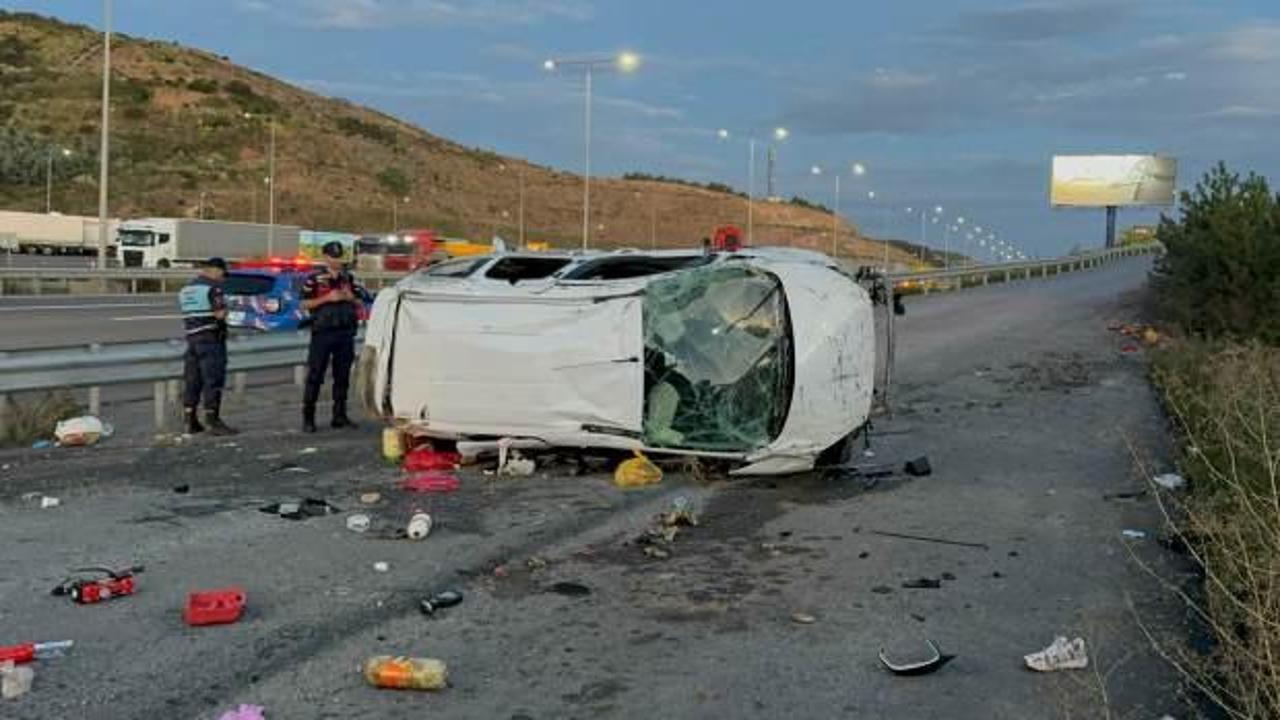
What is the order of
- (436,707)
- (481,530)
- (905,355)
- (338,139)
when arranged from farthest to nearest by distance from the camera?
(338,139), (905,355), (481,530), (436,707)

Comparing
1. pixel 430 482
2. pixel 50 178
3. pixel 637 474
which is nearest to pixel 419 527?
pixel 430 482

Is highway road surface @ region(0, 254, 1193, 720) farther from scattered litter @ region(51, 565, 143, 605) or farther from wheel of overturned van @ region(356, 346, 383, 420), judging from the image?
wheel of overturned van @ region(356, 346, 383, 420)

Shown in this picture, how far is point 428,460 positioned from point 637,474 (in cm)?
162

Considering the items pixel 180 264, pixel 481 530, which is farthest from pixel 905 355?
pixel 180 264

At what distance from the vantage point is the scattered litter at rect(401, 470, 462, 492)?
28.4 ft

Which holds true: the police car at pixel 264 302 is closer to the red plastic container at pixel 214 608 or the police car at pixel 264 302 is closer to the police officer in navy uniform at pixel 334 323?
the police officer in navy uniform at pixel 334 323

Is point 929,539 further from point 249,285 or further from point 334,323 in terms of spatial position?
point 249,285

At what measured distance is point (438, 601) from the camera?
19.5 feet

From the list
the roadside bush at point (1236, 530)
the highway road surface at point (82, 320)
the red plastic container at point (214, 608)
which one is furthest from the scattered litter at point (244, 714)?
the highway road surface at point (82, 320)

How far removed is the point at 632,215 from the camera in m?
103

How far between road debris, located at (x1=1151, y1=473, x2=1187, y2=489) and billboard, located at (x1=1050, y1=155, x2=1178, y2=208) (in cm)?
8651

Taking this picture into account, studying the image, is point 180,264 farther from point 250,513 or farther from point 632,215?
point 632,215

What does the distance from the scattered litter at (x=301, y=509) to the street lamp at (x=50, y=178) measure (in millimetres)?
72328

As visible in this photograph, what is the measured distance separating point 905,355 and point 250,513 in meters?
13.3
